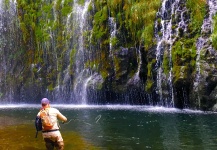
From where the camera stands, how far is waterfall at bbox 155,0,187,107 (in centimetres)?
3011

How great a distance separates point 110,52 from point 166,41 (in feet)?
30.7

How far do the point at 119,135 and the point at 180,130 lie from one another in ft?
11.2

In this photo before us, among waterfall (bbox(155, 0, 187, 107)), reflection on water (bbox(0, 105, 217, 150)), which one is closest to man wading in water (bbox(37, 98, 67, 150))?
reflection on water (bbox(0, 105, 217, 150))

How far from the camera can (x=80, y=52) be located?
139 feet

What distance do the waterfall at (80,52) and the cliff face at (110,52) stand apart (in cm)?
13

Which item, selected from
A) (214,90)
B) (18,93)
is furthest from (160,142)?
(18,93)

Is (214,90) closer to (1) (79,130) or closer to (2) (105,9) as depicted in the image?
(1) (79,130)

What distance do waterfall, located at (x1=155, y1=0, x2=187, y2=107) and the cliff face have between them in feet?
0.31

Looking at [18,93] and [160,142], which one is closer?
[160,142]

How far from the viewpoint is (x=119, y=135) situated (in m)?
16.4

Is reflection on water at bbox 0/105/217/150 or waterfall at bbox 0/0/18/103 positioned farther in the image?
waterfall at bbox 0/0/18/103

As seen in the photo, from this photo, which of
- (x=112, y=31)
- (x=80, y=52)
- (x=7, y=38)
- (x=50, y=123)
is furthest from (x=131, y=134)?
(x=7, y=38)

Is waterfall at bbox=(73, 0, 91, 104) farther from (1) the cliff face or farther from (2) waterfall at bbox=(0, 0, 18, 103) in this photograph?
(2) waterfall at bbox=(0, 0, 18, 103)

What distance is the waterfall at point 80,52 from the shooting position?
40.7m
